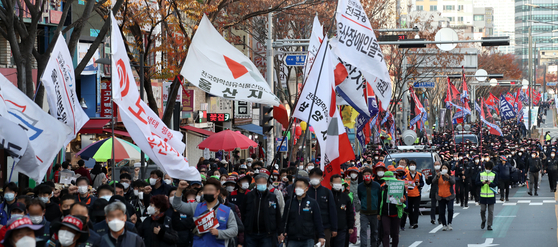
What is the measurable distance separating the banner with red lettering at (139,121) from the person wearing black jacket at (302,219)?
4.52 feet

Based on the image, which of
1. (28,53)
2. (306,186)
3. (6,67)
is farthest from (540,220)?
(6,67)

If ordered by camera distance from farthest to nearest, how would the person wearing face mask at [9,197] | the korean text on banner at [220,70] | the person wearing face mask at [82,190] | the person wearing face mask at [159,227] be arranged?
1. the korean text on banner at [220,70]
2. the person wearing face mask at [82,190]
3. the person wearing face mask at [9,197]
4. the person wearing face mask at [159,227]

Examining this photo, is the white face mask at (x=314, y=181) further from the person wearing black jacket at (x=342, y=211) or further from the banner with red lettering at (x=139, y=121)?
the banner with red lettering at (x=139, y=121)

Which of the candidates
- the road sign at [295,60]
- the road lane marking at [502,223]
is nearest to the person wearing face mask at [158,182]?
the road lane marking at [502,223]

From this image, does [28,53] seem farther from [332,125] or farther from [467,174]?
[467,174]

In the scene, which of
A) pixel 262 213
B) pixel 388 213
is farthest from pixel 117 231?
pixel 388 213

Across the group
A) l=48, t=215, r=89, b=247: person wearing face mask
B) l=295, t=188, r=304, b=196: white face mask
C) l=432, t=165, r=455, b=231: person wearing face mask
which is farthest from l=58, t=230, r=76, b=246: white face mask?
l=432, t=165, r=455, b=231: person wearing face mask

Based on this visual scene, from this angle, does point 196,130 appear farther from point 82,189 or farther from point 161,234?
point 161,234

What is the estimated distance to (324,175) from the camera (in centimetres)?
1173

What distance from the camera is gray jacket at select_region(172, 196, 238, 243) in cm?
867

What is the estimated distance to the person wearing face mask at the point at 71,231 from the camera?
629cm

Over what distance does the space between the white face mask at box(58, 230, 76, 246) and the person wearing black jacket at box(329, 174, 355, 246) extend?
19.8 feet

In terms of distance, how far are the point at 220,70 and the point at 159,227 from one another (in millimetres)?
3676

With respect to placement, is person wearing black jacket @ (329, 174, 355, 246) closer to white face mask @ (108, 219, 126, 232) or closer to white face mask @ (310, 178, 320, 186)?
white face mask @ (310, 178, 320, 186)
